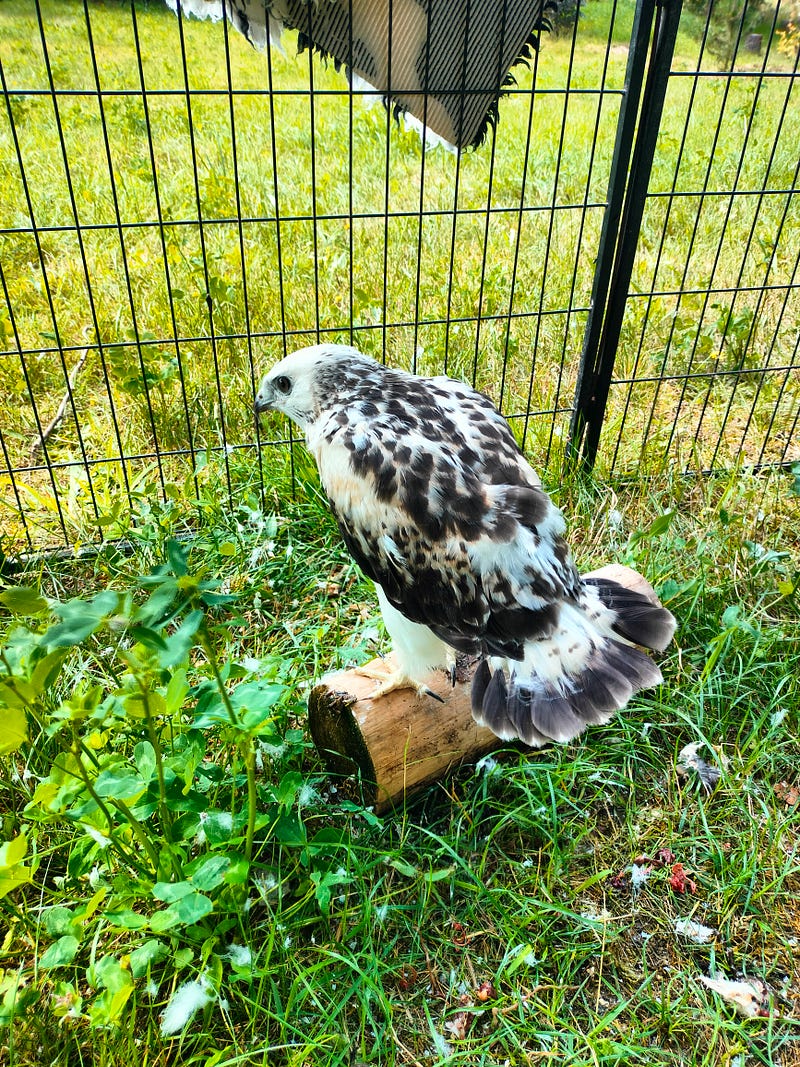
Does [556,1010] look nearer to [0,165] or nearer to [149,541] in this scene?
[149,541]

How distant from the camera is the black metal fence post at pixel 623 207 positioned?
3.11 meters

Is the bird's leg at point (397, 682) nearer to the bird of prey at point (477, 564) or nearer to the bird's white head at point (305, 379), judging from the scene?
the bird of prey at point (477, 564)

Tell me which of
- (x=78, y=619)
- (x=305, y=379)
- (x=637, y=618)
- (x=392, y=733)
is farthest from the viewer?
(x=305, y=379)

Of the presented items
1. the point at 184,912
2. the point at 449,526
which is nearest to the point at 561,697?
the point at 449,526

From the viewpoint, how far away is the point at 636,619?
2668 mm

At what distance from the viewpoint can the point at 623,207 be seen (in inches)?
136

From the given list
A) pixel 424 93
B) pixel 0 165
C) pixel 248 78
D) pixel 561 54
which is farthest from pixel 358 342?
pixel 561 54

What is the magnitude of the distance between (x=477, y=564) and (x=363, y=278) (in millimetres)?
3337

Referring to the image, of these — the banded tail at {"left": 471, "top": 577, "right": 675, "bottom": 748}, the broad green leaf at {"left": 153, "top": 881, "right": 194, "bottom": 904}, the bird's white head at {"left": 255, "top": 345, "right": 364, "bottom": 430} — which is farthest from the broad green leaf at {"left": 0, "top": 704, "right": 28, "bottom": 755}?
the bird's white head at {"left": 255, "top": 345, "right": 364, "bottom": 430}

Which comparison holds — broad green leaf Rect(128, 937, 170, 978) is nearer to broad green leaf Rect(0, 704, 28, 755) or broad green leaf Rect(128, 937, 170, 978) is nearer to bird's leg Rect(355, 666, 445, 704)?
broad green leaf Rect(0, 704, 28, 755)

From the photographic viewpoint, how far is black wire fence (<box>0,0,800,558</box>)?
3451mm

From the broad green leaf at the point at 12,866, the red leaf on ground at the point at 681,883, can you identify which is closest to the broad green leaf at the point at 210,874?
the broad green leaf at the point at 12,866

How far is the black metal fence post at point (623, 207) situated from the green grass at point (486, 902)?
36.8 inches

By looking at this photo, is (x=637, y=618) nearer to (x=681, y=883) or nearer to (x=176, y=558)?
(x=681, y=883)
